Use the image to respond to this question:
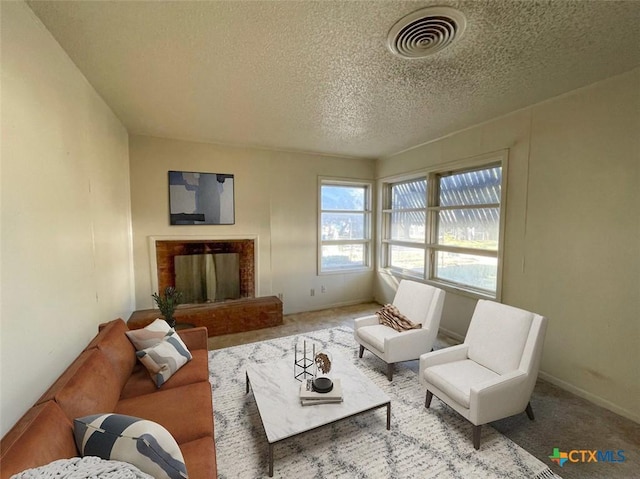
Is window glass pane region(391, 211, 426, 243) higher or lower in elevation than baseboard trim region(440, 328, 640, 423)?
higher

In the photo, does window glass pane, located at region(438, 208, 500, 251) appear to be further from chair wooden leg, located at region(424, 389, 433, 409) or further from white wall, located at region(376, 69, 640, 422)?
chair wooden leg, located at region(424, 389, 433, 409)

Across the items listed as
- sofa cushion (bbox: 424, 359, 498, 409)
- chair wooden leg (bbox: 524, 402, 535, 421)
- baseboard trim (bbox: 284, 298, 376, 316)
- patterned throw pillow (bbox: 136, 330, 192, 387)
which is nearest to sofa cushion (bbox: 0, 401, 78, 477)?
patterned throw pillow (bbox: 136, 330, 192, 387)

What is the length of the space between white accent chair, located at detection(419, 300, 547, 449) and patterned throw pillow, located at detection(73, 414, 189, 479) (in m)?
1.73

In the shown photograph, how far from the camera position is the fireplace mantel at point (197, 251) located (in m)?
3.74

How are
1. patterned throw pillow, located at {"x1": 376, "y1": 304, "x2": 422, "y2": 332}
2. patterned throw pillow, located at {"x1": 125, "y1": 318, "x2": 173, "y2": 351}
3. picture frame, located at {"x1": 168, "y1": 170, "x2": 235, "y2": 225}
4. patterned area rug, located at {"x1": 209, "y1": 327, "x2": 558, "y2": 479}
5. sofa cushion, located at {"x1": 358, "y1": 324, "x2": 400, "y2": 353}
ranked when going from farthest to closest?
picture frame, located at {"x1": 168, "y1": 170, "x2": 235, "y2": 225} < patterned throw pillow, located at {"x1": 376, "y1": 304, "x2": 422, "y2": 332} < sofa cushion, located at {"x1": 358, "y1": 324, "x2": 400, "y2": 353} < patterned throw pillow, located at {"x1": 125, "y1": 318, "x2": 173, "y2": 351} < patterned area rug, located at {"x1": 209, "y1": 327, "x2": 558, "y2": 479}

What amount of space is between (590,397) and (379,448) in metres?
2.00

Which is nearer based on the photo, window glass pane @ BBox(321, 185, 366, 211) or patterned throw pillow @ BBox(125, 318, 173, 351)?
patterned throw pillow @ BBox(125, 318, 173, 351)

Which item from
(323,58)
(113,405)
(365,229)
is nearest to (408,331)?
(113,405)

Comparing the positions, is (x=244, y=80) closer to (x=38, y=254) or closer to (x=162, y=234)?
(x=38, y=254)

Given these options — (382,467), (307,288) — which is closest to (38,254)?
(382,467)

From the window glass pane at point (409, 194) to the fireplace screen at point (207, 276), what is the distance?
2857 mm

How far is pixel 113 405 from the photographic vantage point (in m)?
1.63

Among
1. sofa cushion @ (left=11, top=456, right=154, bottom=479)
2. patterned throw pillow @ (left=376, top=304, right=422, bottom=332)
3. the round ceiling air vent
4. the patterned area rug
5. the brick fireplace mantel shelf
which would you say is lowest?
the patterned area rug

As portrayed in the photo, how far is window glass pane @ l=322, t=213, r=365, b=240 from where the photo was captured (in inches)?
191
